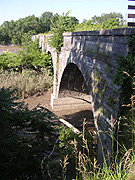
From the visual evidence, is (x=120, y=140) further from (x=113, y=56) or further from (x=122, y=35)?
(x=122, y=35)

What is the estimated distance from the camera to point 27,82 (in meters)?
11.1

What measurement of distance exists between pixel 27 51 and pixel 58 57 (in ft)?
16.0

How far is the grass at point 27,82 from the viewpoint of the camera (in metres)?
10.7

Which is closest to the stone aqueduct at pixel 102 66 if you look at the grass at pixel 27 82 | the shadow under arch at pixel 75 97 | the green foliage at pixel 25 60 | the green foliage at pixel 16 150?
the green foliage at pixel 16 150

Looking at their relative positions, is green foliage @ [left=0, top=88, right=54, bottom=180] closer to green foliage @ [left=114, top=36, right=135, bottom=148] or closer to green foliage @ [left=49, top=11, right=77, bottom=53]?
green foliage @ [left=114, top=36, right=135, bottom=148]

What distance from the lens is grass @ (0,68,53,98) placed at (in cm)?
1070

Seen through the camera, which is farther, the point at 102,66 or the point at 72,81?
the point at 72,81

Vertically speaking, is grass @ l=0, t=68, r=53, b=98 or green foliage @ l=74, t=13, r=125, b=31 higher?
green foliage @ l=74, t=13, r=125, b=31

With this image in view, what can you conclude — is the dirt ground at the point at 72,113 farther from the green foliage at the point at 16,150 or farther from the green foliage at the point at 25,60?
the green foliage at the point at 16,150

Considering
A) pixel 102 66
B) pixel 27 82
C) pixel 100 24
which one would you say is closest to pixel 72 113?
pixel 27 82

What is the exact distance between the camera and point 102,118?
440 centimetres

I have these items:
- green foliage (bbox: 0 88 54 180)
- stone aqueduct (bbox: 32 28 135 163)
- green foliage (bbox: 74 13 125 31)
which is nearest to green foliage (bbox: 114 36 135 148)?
stone aqueduct (bbox: 32 28 135 163)

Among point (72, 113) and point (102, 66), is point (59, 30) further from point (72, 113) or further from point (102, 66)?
point (102, 66)

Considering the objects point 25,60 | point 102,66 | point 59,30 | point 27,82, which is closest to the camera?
point 102,66
